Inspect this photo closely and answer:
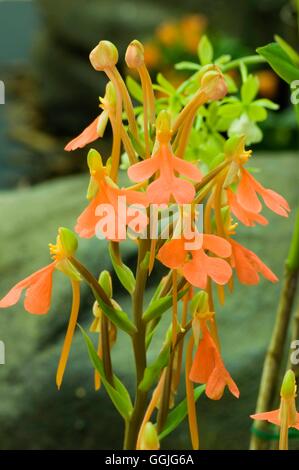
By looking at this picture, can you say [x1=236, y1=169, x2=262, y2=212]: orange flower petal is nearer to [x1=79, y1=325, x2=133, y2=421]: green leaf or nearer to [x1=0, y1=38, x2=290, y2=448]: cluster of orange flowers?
[x1=0, y1=38, x2=290, y2=448]: cluster of orange flowers

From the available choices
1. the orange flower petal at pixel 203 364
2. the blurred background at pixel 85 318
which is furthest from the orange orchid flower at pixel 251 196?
the blurred background at pixel 85 318

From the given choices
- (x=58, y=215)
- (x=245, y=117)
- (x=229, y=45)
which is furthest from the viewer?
(x=229, y=45)

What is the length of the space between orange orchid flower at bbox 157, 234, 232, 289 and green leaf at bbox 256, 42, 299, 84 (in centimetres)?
20

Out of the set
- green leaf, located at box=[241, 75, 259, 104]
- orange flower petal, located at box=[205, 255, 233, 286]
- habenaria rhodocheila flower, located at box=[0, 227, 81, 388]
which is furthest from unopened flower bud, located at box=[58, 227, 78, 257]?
green leaf, located at box=[241, 75, 259, 104]

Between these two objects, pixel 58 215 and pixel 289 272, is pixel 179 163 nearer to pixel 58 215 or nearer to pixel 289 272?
pixel 289 272

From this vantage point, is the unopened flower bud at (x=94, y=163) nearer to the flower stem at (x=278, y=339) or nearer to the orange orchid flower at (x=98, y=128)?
the orange orchid flower at (x=98, y=128)

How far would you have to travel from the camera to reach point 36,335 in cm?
→ 103

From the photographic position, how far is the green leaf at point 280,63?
66 cm

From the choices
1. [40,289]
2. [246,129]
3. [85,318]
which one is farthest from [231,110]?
[85,318]

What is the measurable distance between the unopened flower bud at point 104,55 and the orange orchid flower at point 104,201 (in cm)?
6

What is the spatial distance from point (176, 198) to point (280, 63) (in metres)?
0.21

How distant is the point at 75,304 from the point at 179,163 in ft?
0.43

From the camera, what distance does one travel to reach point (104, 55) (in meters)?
0.57

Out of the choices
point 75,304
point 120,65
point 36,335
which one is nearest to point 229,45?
point 120,65
